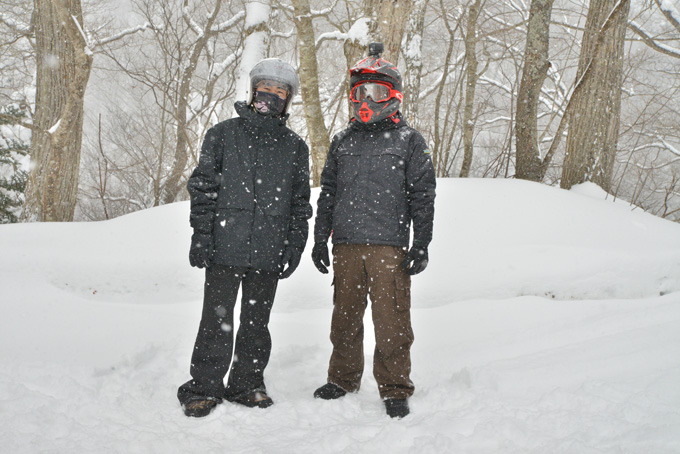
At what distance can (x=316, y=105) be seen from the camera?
6828 mm

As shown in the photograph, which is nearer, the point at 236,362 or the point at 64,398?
the point at 64,398

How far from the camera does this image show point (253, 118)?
2.76m

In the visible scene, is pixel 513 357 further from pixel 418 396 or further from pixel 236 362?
pixel 236 362

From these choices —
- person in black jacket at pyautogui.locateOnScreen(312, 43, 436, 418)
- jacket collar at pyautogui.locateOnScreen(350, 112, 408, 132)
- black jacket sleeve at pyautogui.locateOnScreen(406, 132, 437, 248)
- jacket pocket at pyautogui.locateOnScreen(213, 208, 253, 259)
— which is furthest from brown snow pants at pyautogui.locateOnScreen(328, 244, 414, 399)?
jacket collar at pyautogui.locateOnScreen(350, 112, 408, 132)

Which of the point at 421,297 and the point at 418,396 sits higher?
the point at 421,297

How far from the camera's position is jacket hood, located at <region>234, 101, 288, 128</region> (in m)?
2.75

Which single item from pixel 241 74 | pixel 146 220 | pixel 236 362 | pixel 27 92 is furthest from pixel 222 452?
pixel 27 92

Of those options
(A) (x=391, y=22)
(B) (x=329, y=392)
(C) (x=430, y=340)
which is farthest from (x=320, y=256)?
(A) (x=391, y=22)

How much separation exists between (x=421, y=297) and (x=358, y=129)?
1.88m

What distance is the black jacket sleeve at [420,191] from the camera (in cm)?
271

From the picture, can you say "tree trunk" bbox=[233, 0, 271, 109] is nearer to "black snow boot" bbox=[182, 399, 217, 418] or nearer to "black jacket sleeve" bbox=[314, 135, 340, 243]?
"black jacket sleeve" bbox=[314, 135, 340, 243]

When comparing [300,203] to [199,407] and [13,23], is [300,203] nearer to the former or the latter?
[199,407]

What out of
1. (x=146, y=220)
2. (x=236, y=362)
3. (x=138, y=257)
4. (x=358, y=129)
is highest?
(x=358, y=129)

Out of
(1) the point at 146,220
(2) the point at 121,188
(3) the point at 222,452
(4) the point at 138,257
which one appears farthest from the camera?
(2) the point at 121,188
